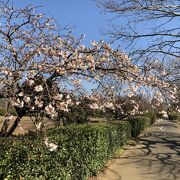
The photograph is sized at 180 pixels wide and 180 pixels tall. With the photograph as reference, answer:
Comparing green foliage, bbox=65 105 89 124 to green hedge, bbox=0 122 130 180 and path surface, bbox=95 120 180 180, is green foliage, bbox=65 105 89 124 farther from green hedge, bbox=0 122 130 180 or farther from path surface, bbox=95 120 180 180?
green hedge, bbox=0 122 130 180

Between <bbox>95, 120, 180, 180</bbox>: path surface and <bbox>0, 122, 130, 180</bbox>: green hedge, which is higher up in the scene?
<bbox>0, 122, 130, 180</bbox>: green hedge

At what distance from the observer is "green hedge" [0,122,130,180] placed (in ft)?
18.9

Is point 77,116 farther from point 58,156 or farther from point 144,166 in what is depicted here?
point 58,156

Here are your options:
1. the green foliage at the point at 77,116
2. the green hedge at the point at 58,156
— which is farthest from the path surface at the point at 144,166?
the green foliage at the point at 77,116

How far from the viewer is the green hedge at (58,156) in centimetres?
575

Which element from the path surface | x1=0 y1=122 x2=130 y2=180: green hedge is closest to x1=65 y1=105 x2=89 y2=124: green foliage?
the path surface

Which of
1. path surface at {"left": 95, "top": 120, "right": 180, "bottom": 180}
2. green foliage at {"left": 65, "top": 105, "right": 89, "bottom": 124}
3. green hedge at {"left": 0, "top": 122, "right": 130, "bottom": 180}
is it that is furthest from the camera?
green foliage at {"left": 65, "top": 105, "right": 89, "bottom": 124}

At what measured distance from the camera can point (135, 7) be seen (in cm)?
1858

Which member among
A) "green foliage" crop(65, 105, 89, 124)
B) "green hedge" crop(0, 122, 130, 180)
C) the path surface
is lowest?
the path surface

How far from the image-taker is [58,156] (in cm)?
752

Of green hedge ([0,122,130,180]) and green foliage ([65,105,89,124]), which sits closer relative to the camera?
green hedge ([0,122,130,180])

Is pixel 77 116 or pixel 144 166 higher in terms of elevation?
pixel 77 116

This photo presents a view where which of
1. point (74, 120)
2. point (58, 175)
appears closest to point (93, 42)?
point (58, 175)

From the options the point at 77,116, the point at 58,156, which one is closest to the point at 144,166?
the point at 77,116
